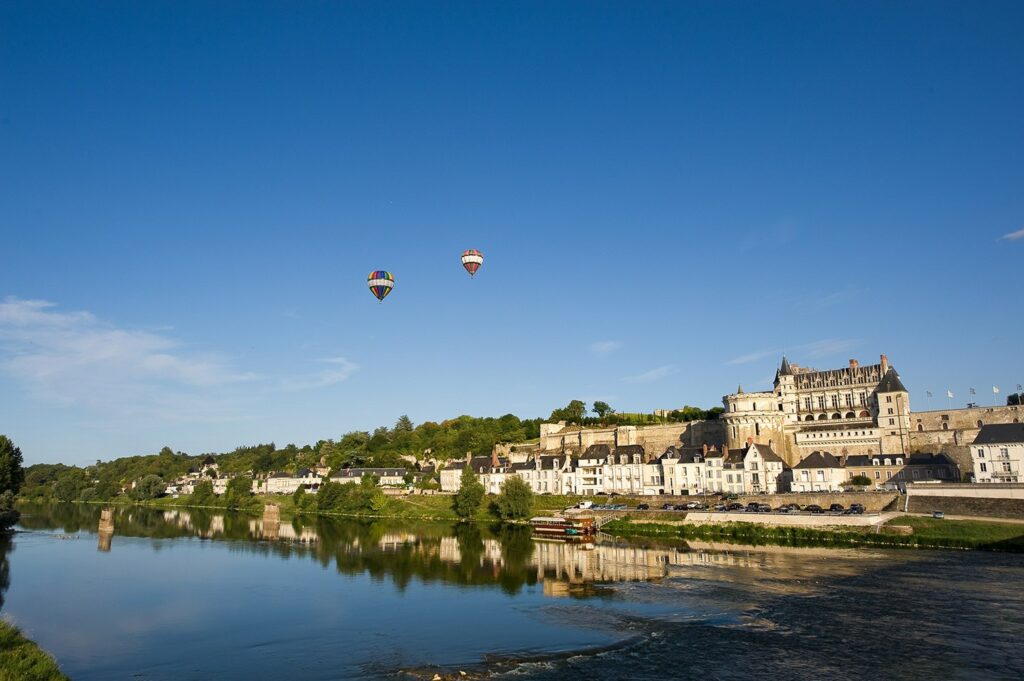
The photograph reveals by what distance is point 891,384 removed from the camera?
62.5 m

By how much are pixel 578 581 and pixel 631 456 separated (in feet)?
112

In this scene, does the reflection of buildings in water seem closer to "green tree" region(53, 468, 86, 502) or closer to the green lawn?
"green tree" region(53, 468, 86, 502)

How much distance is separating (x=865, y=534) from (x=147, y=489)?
99.6 meters

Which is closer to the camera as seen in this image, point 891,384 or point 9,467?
point 9,467

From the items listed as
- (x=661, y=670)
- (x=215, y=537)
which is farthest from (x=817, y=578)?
(x=215, y=537)

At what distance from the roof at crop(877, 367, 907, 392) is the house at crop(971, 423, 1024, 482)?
13676mm

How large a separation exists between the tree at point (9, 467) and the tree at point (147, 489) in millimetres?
50210

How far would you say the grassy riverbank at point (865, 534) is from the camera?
125ft

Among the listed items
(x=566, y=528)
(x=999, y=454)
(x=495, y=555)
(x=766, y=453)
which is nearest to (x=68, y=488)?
(x=566, y=528)

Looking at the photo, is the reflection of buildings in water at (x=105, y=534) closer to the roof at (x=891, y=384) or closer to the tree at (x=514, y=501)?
the tree at (x=514, y=501)

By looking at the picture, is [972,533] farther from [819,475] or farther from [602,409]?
[602,409]

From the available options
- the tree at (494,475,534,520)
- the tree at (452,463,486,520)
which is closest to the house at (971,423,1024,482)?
the tree at (494,475,534,520)

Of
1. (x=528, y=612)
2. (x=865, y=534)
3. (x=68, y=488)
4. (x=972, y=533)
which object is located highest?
(x=68, y=488)

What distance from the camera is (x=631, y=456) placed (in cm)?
6594
